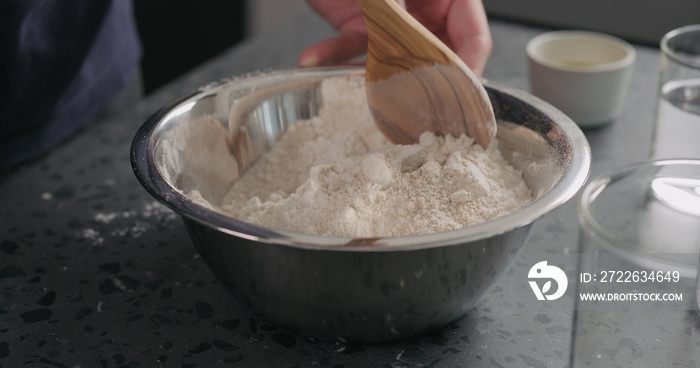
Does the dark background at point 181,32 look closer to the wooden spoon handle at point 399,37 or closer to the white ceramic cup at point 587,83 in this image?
the white ceramic cup at point 587,83

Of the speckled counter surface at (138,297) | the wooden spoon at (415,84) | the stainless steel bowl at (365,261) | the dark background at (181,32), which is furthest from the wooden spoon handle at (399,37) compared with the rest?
the dark background at (181,32)

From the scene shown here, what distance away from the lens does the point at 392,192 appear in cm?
60

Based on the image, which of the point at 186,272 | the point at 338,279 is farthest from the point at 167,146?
the point at 338,279

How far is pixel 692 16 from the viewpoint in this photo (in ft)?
6.36

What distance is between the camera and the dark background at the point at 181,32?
6.99ft

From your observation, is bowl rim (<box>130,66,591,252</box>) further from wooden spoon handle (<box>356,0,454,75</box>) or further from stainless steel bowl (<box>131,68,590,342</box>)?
wooden spoon handle (<box>356,0,454,75</box>)

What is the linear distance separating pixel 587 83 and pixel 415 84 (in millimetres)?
342

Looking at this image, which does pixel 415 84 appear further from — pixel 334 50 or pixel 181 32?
pixel 181 32

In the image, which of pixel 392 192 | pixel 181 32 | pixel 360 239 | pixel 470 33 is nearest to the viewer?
pixel 360 239

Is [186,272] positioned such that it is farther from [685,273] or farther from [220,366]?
[685,273]

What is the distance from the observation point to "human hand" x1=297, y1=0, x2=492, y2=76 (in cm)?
81

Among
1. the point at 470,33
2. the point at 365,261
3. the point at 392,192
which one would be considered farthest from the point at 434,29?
the point at 365,261

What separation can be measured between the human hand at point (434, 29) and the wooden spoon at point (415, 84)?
5.4 inches

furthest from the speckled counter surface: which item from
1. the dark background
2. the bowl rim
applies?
the dark background
